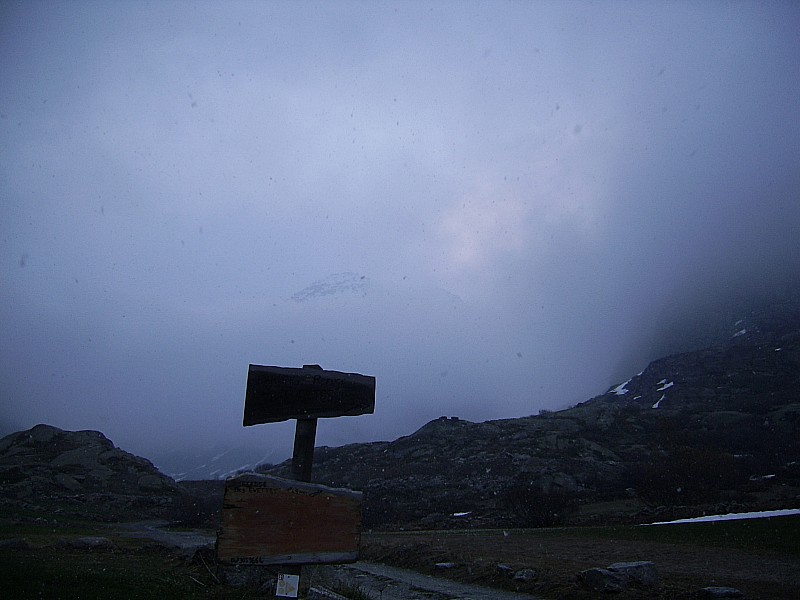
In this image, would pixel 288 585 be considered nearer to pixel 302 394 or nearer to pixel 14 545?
pixel 302 394

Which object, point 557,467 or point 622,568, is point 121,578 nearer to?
point 622,568

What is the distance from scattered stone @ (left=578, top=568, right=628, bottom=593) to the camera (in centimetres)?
1207

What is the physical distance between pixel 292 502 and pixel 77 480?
91.9 m

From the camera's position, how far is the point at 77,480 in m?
78.6

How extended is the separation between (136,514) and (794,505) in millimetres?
65613

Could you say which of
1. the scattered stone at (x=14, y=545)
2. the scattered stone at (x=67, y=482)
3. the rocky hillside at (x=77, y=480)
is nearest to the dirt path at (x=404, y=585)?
the scattered stone at (x=14, y=545)

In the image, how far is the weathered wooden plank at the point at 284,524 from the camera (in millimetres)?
3383

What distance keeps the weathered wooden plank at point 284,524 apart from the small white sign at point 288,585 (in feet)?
0.79

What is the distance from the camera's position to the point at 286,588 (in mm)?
3594

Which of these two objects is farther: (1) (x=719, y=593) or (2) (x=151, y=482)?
(2) (x=151, y=482)

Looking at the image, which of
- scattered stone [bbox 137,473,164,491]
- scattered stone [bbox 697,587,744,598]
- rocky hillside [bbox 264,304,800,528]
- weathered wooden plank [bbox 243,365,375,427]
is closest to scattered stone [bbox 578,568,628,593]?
scattered stone [bbox 697,587,744,598]

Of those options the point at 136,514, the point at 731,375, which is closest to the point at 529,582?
the point at 136,514

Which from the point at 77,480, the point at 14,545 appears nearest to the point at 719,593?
the point at 14,545

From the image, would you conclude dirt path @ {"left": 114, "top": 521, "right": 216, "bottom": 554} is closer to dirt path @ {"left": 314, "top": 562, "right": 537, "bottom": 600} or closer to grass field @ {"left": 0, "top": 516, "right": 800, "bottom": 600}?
grass field @ {"left": 0, "top": 516, "right": 800, "bottom": 600}
